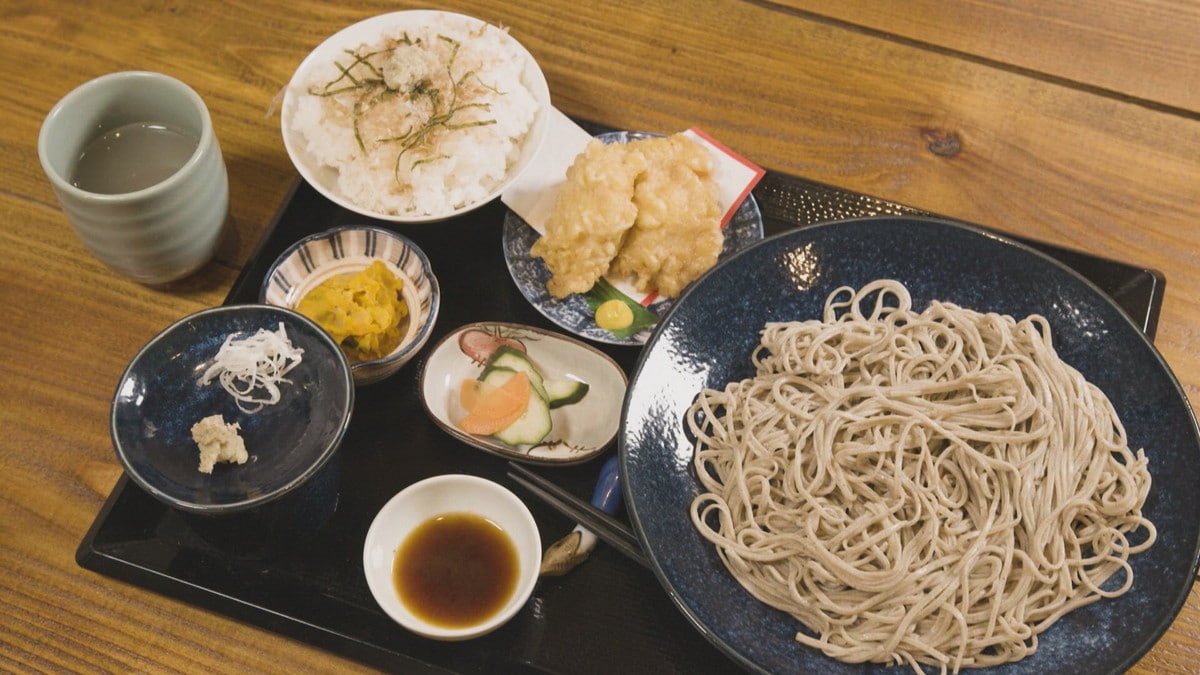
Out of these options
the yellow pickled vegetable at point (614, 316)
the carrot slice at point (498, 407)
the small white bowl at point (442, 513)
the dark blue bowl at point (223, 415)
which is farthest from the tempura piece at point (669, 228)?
the dark blue bowl at point (223, 415)

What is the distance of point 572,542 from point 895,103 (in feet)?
6.08

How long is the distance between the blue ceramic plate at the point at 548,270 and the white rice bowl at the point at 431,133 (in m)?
0.16

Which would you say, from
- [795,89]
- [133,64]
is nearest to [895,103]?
[795,89]

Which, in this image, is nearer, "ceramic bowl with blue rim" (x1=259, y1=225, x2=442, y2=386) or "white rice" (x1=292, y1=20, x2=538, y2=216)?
"ceramic bowl with blue rim" (x1=259, y1=225, x2=442, y2=386)

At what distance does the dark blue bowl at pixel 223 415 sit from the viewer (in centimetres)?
206

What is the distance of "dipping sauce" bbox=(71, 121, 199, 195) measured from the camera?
2479mm

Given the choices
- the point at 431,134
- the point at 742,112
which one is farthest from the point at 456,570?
the point at 742,112

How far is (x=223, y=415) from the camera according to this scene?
221 cm

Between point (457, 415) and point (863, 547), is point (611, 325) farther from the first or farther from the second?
point (863, 547)

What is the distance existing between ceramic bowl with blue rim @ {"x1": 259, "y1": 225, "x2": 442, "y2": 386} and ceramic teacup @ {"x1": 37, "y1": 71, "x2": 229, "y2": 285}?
0.24 metres

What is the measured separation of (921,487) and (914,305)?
532 mm

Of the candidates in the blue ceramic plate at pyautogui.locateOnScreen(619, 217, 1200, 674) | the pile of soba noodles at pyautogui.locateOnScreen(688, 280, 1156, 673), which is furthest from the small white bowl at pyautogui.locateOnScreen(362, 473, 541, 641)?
the pile of soba noodles at pyautogui.locateOnScreen(688, 280, 1156, 673)

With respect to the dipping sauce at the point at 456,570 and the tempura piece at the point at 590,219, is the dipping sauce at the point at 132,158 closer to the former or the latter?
the tempura piece at the point at 590,219

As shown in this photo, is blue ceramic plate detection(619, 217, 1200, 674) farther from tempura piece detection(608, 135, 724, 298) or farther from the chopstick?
tempura piece detection(608, 135, 724, 298)
